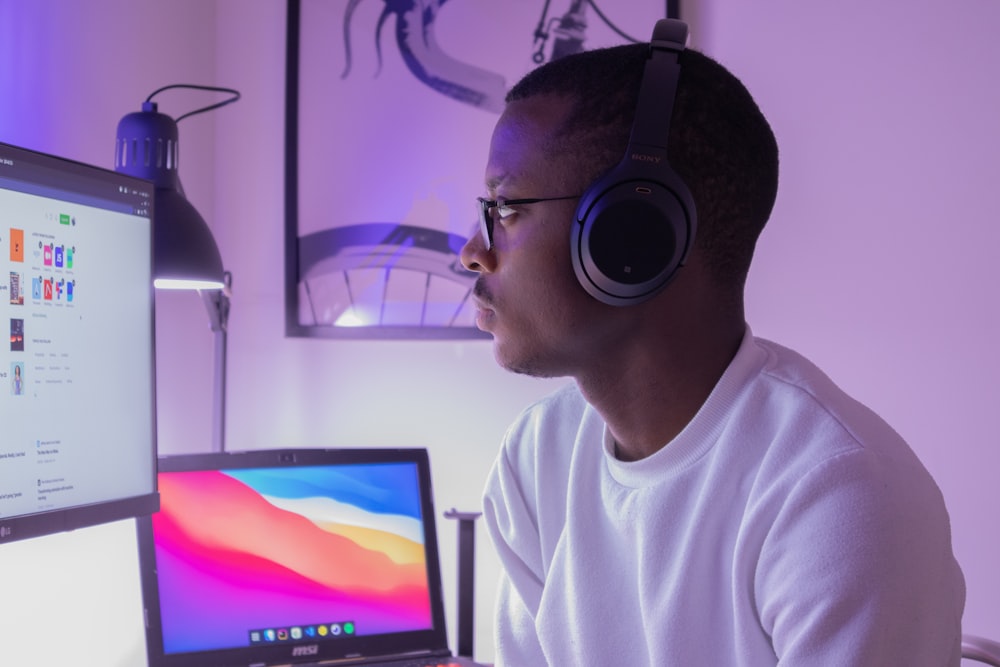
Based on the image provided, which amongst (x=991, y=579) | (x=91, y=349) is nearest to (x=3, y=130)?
(x=91, y=349)

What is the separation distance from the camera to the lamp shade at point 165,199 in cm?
128

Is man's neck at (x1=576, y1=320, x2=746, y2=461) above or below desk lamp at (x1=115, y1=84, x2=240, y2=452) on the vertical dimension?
below

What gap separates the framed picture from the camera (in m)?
1.85

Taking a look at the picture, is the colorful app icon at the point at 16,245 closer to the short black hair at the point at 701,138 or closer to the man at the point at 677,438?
the man at the point at 677,438

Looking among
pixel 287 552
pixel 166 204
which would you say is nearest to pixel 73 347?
pixel 166 204

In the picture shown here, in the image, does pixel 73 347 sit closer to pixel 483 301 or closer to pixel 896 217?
pixel 483 301

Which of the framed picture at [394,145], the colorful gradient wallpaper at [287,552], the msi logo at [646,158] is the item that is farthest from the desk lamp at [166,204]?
the msi logo at [646,158]

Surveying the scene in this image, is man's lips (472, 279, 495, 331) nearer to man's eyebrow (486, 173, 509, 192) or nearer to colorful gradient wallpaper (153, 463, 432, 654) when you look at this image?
man's eyebrow (486, 173, 509, 192)

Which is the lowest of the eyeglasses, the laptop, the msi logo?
the laptop

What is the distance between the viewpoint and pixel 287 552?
1344 mm

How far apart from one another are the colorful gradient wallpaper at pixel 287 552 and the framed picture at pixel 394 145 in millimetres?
542

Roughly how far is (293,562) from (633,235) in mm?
758

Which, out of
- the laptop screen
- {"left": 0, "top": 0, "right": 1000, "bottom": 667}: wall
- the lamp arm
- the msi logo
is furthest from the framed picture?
the msi logo

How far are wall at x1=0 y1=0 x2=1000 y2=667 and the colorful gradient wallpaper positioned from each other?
0.75 feet
